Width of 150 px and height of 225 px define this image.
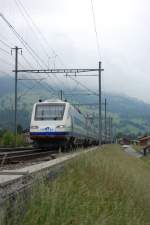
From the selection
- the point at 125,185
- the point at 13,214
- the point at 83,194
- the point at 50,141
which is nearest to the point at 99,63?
the point at 50,141

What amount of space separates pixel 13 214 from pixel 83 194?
2.61 m

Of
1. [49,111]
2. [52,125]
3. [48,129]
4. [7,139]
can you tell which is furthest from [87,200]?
[7,139]

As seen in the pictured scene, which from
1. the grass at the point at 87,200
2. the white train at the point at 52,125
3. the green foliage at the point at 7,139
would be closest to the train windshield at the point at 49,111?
the white train at the point at 52,125

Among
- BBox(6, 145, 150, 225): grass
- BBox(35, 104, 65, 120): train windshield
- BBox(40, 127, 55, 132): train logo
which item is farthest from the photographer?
BBox(35, 104, 65, 120): train windshield

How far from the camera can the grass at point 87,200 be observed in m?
5.79

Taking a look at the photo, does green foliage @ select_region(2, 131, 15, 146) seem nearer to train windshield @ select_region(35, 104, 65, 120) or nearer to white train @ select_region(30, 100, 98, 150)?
white train @ select_region(30, 100, 98, 150)

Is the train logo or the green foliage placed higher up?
the train logo

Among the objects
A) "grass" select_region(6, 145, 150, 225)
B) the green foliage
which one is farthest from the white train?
"grass" select_region(6, 145, 150, 225)

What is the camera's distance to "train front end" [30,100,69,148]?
88.6ft

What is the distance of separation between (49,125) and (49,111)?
120 centimetres

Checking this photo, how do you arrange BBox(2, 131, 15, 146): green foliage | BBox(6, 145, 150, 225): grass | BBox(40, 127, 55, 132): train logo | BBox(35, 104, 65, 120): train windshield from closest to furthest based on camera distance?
BBox(6, 145, 150, 225): grass < BBox(40, 127, 55, 132): train logo < BBox(35, 104, 65, 120): train windshield < BBox(2, 131, 15, 146): green foliage

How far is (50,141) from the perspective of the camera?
27.7m

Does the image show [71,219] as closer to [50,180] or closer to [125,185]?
[50,180]

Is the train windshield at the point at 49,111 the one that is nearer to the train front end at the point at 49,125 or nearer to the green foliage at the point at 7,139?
the train front end at the point at 49,125
